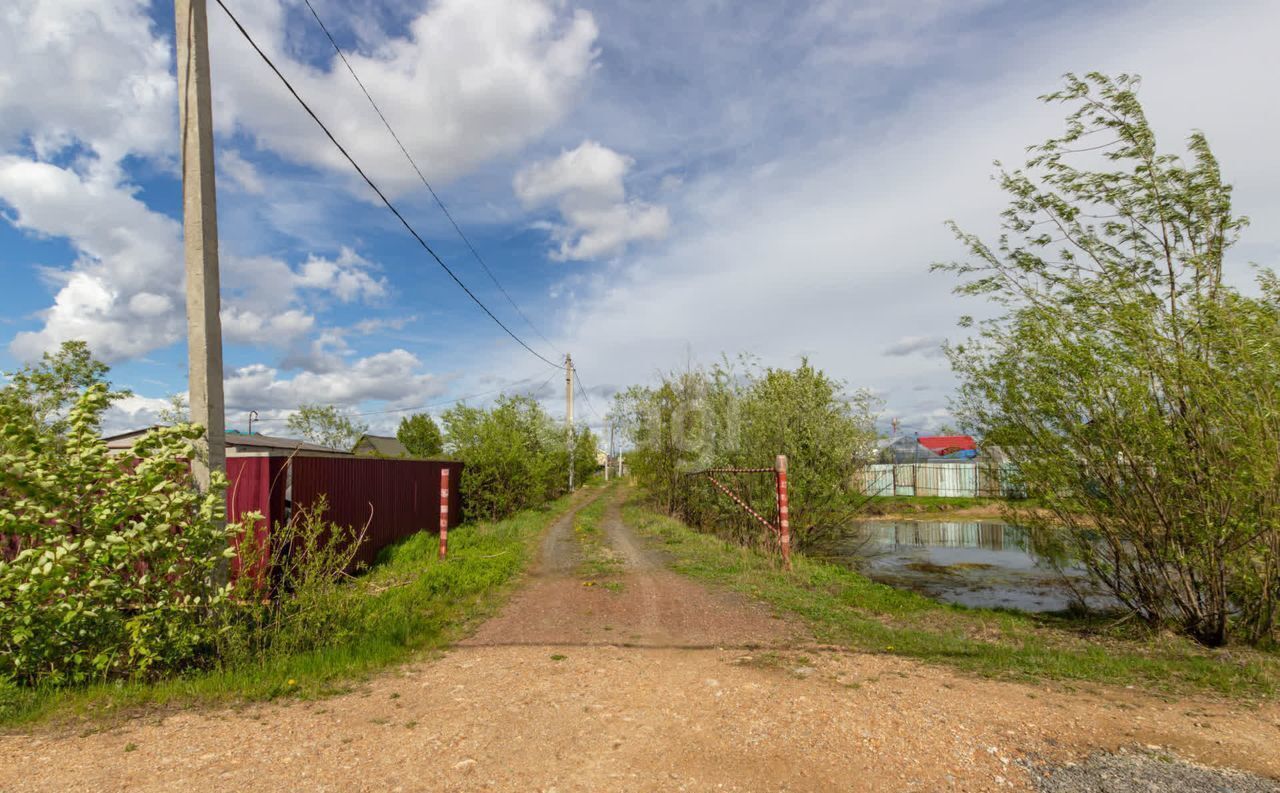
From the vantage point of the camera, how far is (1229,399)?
5281 millimetres

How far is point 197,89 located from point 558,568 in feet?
23.7

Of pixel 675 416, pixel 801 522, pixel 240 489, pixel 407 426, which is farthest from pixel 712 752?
pixel 407 426

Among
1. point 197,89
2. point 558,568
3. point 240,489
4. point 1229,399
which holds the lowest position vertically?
point 558,568

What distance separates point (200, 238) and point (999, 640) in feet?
25.4

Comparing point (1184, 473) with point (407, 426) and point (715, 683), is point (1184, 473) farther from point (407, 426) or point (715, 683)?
point (407, 426)

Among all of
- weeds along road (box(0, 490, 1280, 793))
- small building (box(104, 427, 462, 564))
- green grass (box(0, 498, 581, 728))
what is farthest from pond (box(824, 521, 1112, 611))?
small building (box(104, 427, 462, 564))

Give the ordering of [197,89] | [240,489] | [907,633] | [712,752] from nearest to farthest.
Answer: [712,752] → [197,89] → [907,633] → [240,489]

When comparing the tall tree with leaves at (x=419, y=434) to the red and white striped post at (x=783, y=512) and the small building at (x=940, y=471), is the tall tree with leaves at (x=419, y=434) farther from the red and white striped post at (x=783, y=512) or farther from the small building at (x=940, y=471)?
the red and white striped post at (x=783, y=512)

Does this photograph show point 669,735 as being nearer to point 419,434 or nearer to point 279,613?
point 279,613

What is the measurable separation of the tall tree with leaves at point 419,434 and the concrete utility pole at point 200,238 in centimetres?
5489

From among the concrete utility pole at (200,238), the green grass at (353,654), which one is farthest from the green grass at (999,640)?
the concrete utility pole at (200,238)

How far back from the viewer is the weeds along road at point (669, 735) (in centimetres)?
311

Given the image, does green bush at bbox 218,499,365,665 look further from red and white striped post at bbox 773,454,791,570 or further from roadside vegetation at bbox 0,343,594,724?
red and white striped post at bbox 773,454,791,570

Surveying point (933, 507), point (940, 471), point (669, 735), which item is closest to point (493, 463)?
point (669, 735)
